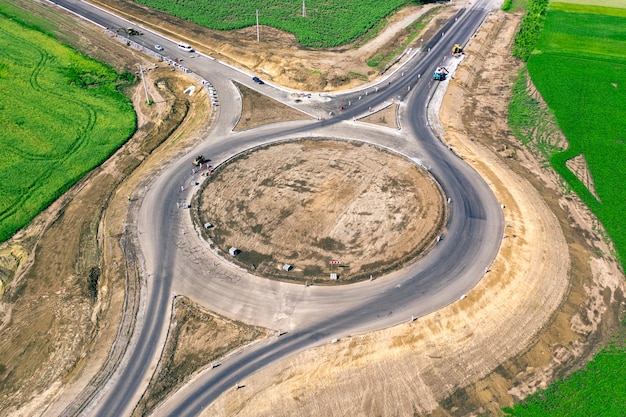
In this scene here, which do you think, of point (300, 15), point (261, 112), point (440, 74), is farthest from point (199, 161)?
point (300, 15)

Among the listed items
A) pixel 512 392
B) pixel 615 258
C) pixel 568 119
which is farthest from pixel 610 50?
pixel 512 392

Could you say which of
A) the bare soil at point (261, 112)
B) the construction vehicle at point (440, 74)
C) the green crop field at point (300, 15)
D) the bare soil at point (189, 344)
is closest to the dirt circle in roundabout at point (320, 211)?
the bare soil at point (189, 344)

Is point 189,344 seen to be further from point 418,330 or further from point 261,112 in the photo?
point 261,112

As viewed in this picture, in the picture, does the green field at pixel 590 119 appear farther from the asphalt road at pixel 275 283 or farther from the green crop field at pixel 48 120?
the green crop field at pixel 48 120

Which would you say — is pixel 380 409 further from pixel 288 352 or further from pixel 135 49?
pixel 135 49

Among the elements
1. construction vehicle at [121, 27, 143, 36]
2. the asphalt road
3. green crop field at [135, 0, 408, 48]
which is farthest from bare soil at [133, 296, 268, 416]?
construction vehicle at [121, 27, 143, 36]

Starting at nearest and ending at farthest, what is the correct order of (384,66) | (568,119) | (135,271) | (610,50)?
1. (135,271)
2. (568,119)
3. (384,66)
4. (610,50)
